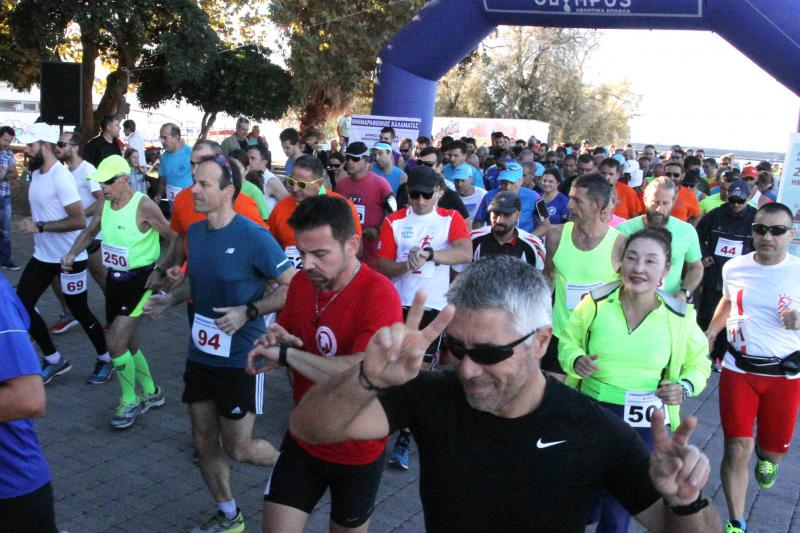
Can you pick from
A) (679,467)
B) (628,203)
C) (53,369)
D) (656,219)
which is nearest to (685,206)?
(628,203)

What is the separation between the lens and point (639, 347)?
11.0 feet

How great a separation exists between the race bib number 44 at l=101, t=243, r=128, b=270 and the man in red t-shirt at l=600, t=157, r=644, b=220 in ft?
18.7

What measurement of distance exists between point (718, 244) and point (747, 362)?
359 cm

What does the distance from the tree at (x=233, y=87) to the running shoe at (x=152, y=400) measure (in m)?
14.0

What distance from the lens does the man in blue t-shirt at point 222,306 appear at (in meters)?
3.72

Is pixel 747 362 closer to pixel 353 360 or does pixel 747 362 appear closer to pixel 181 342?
pixel 353 360

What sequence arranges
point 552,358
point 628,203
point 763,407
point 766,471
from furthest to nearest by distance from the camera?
point 628,203
point 552,358
point 766,471
point 763,407

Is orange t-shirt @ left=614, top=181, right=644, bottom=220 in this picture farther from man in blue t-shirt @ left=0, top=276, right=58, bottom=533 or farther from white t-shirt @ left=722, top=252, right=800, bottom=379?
man in blue t-shirt @ left=0, top=276, right=58, bottom=533

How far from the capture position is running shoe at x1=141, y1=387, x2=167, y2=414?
554 cm

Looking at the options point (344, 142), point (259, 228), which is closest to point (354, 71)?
point (344, 142)

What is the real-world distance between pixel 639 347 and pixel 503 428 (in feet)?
5.49

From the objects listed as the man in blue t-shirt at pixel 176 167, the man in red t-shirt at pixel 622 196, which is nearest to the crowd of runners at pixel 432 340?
the man in red t-shirt at pixel 622 196

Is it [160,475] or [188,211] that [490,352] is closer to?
[160,475]

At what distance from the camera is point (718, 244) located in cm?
756
